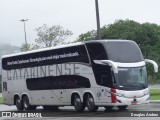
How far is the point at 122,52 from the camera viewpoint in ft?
83.1

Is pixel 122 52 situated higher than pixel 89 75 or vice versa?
pixel 122 52

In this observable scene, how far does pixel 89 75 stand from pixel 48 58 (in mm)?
3931

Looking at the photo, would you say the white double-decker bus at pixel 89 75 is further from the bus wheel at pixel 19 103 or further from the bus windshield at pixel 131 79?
the bus wheel at pixel 19 103

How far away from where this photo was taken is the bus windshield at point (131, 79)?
2458 cm

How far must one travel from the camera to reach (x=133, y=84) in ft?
81.6

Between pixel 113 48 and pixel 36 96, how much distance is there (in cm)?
694

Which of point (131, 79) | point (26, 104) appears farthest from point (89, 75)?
point (26, 104)

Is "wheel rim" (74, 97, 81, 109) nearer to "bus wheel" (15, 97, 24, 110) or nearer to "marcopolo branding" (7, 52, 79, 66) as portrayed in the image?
"marcopolo branding" (7, 52, 79, 66)

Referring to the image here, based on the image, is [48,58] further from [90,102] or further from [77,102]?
[90,102]

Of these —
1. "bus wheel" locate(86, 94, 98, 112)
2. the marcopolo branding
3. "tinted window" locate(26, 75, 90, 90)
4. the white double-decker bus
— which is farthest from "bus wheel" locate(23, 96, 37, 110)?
"bus wheel" locate(86, 94, 98, 112)

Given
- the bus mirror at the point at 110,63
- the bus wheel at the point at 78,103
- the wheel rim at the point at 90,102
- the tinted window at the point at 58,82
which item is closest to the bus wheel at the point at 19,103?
the tinted window at the point at 58,82

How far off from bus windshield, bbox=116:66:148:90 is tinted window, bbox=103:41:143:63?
511 mm

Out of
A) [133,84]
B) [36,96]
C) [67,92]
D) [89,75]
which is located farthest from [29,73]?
[133,84]

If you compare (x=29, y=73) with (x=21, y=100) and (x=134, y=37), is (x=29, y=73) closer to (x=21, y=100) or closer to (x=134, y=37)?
(x=21, y=100)
